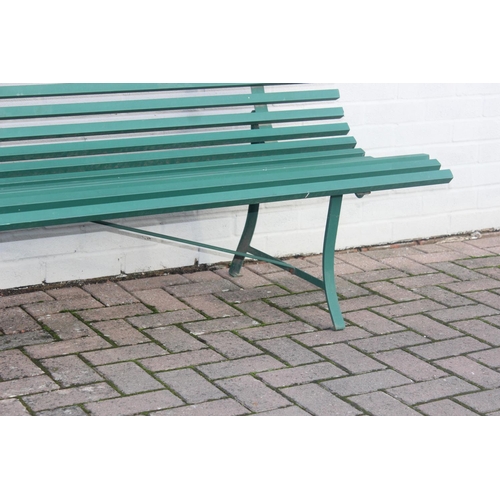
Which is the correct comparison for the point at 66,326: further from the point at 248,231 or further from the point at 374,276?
the point at 374,276

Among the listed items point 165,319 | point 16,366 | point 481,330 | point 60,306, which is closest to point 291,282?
point 165,319

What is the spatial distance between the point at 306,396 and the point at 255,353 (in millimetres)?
393

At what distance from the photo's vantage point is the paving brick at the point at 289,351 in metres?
3.29

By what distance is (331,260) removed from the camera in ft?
12.0

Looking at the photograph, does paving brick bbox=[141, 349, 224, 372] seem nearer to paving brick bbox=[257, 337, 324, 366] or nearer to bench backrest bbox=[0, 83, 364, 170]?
paving brick bbox=[257, 337, 324, 366]

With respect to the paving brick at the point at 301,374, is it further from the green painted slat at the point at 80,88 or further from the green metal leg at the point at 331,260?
the green painted slat at the point at 80,88

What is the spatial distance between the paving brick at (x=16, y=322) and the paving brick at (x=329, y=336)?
105 centimetres

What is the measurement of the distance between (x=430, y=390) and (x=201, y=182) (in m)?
1.09

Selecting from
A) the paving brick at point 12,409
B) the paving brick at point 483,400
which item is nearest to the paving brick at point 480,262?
the paving brick at point 483,400

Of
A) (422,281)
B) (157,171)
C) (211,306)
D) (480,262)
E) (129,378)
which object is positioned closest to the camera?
(129,378)

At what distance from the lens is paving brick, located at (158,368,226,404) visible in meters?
2.98

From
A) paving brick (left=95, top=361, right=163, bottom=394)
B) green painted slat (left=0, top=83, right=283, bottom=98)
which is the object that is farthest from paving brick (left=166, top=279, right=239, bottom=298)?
green painted slat (left=0, top=83, right=283, bottom=98)

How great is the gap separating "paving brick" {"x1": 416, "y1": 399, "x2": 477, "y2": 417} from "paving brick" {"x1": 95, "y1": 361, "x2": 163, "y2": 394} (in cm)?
89

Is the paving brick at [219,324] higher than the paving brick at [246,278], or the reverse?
the paving brick at [246,278]
